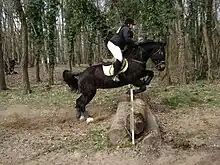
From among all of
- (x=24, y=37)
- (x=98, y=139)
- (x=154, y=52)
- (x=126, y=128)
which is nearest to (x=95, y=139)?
(x=98, y=139)

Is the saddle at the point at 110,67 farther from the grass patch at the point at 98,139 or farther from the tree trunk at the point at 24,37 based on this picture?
Result: the tree trunk at the point at 24,37

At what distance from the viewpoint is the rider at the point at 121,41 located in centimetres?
909

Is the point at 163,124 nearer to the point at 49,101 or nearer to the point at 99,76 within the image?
the point at 99,76

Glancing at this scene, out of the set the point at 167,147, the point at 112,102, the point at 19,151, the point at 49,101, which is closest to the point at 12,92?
the point at 49,101

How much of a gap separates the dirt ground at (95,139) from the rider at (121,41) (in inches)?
53.2

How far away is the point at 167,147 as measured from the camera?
23.0 ft

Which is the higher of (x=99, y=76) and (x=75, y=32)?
(x=75, y=32)

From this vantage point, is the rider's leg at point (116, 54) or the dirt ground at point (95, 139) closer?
the dirt ground at point (95, 139)

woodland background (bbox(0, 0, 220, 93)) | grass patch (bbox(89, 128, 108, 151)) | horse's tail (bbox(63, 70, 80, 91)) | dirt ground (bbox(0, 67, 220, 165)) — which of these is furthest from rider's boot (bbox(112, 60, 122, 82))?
woodland background (bbox(0, 0, 220, 93))

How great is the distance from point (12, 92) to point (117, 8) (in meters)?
6.21

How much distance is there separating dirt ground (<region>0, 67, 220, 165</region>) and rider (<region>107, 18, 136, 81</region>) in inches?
53.2

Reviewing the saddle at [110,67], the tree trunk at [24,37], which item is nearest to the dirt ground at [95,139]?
the saddle at [110,67]

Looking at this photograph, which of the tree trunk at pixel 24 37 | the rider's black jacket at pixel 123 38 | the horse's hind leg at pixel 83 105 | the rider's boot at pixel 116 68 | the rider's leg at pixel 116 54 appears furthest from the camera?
the tree trunk at pixel 24 37

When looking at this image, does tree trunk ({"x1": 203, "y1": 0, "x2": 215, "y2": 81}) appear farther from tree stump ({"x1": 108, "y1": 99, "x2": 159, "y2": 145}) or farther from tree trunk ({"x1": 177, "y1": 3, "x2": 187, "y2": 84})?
tree stump ({"x1": 108, "y1": 99, "x2": 159, "y2": 145})
